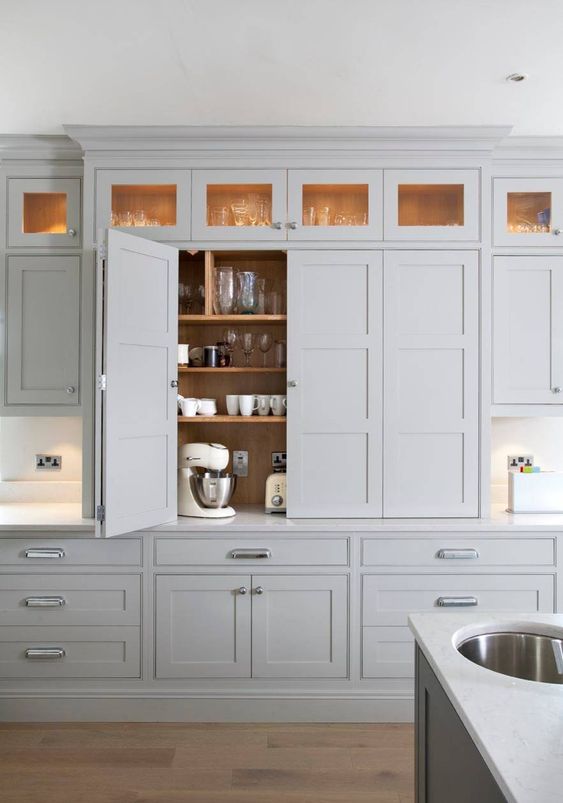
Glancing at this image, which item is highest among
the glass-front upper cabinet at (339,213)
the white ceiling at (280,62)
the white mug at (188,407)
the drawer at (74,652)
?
the white ceiling at (280,62)

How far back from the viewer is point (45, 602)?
292cm

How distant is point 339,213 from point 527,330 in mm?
1056

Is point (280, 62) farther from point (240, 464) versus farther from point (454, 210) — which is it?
point (240, 464)

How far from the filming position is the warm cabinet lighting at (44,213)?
3.21 meters

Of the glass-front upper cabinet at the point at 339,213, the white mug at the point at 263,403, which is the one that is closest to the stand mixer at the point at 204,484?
the white mug at the point at 263,403

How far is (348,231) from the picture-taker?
10.0ft

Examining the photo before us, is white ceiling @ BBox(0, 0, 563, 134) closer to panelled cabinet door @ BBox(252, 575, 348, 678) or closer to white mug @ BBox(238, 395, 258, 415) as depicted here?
white mug @ BBox(238, 395, 258, 415)

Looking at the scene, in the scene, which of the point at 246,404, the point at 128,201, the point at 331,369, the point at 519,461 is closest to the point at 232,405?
the point at 246,404

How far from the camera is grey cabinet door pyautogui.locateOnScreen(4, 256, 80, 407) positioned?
10.4 ft

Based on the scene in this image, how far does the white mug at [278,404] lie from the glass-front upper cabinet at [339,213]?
763mm

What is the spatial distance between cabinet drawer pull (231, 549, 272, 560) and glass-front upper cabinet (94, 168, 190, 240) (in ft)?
4.79

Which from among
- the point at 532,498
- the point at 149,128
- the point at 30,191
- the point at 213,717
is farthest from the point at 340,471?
the point at 30,191

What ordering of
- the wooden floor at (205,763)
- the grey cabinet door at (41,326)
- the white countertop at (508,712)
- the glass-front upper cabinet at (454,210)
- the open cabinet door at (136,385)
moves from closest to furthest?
the white countertop at (508,712)
the wooden floor at (205,763)
the open cabinet door at (136,385)
the glass-front upper cabinet at (454,210)
the grey cabinet door at (41,326)

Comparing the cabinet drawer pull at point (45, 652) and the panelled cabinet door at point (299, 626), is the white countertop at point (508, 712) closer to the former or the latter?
the panelled cabinet door at point (299, 626)
